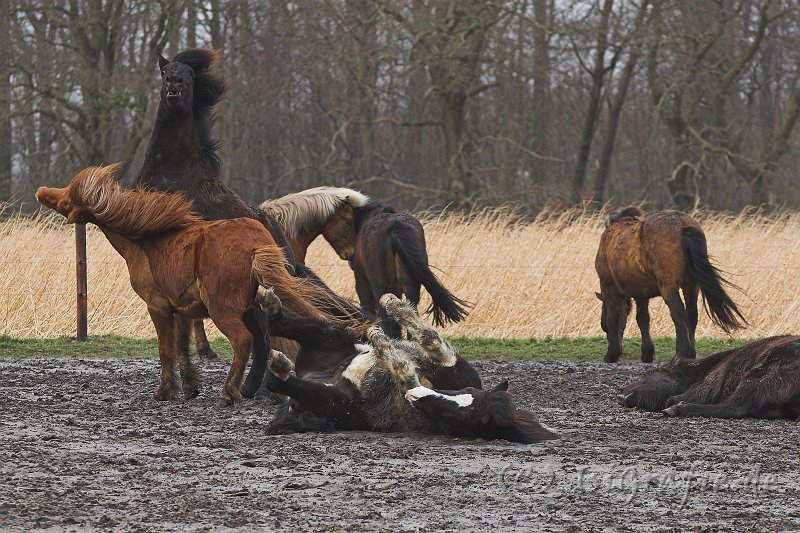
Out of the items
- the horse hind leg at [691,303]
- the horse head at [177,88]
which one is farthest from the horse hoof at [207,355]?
the horse hind leg at [691,303]

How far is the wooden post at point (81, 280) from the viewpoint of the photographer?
13.6m

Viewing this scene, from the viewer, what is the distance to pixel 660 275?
11547mm

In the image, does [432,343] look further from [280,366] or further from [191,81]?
[191,81]

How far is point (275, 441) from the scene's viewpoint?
596cm

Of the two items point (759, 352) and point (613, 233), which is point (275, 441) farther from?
point (613, 233)

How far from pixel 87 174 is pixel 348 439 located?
3.05 meters

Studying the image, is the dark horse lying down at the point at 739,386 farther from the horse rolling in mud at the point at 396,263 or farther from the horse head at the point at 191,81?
the horse head at the point at 191,81

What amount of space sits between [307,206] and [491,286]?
4.70 m

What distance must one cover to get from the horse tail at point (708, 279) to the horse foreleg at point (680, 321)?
0.29m

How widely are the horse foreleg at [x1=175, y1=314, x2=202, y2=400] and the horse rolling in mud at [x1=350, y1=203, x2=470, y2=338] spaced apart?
3126 mm

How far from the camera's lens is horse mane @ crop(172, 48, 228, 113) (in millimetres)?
9016

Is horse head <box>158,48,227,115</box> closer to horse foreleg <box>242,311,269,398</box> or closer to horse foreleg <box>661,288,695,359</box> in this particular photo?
horse foreleg <box>242,311,269,398</box>

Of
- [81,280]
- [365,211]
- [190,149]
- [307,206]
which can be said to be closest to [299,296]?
[190,149]

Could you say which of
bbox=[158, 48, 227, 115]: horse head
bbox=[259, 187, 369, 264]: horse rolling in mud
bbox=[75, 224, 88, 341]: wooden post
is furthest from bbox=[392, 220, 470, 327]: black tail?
Answer: bbox=[75, 224, 88, 341]: wooden post
